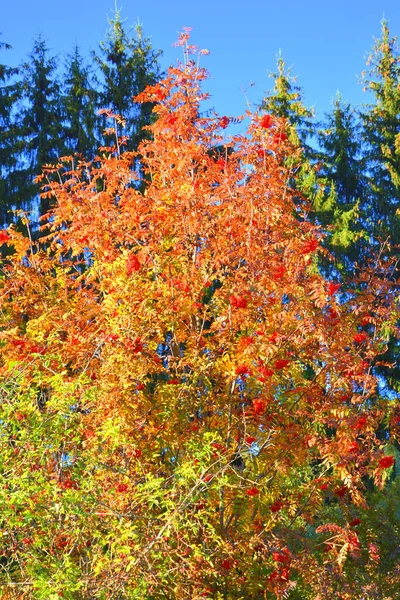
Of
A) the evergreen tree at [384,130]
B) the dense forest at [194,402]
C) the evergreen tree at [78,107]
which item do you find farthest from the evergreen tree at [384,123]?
the dense forest at [194,402]

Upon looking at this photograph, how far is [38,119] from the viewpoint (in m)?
17.8

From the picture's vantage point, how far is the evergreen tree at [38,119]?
16.9m

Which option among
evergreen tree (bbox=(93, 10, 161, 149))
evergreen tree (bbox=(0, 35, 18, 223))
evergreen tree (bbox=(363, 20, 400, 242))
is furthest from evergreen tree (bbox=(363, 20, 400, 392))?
evergreen tree (bbox=(0, 35, 18, 223))

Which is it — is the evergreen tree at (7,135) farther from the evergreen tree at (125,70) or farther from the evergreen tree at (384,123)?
the evergreen tree at (384,123)

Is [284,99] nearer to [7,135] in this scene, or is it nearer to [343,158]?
[343,158]

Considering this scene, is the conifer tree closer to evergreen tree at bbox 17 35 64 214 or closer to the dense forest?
evergreen tree at bbox 17 35 64 214

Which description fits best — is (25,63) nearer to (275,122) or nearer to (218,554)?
(275,122)

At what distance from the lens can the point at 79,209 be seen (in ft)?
22.1

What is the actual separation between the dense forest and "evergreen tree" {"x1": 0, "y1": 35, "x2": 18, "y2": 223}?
8.94 metres

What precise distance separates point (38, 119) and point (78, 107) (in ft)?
3.59

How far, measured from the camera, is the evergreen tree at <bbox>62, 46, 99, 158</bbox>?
17.5 metres

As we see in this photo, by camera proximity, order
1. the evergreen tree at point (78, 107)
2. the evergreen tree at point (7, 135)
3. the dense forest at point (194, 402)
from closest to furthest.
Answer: the dense forest at point (194, 402)
the evergreen tree at point (7, 135)
the evergreen tree at point (78, 107)

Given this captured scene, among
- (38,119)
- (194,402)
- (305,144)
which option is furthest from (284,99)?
(194,402)

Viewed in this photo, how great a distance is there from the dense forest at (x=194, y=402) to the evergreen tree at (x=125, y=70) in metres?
11.6
